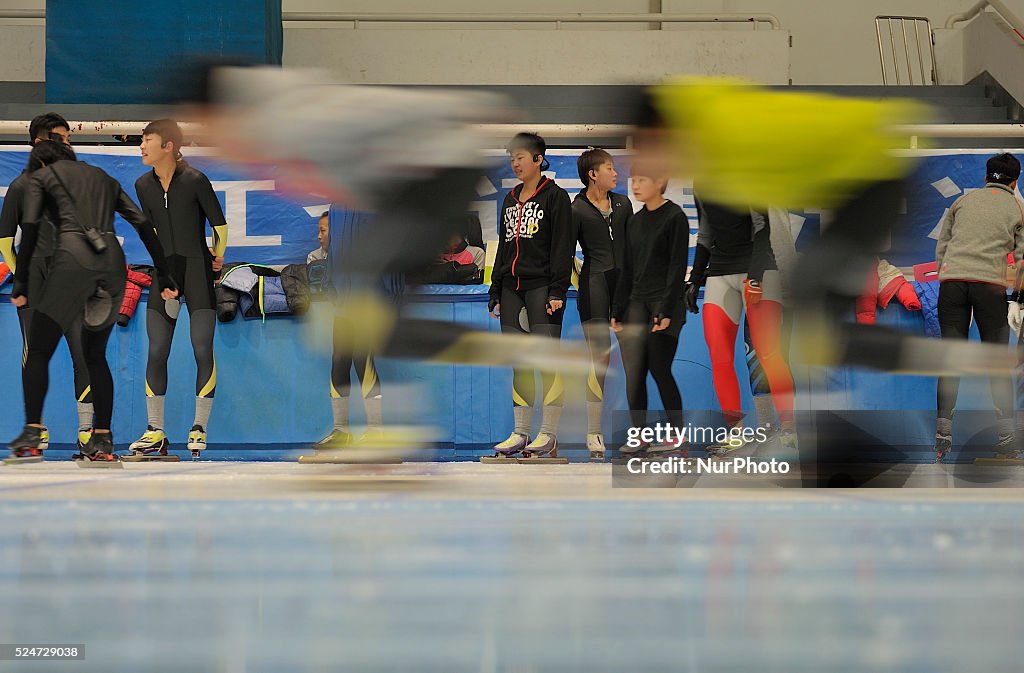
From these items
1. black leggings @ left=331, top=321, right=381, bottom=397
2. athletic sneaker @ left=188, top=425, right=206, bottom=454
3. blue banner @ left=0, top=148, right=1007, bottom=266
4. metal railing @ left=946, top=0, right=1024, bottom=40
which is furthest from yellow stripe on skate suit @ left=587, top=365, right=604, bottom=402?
metal railing @ left=946, top=0, right=1024, bottom=40

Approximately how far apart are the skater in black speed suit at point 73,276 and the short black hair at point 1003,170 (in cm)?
397

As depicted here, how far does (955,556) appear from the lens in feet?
4.85

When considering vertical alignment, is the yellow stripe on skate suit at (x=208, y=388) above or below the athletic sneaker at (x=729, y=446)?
above

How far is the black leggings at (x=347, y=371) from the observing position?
476 centimetres

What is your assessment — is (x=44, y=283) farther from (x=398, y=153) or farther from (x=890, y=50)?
(x=890, y=50)

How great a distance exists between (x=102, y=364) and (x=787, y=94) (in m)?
2.86

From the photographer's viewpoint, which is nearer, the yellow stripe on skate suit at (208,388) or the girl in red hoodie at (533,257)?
the girl in red hoodie at (533,257)

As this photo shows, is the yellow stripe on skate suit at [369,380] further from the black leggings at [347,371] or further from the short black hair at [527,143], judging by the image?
the short black hair at [527,143]

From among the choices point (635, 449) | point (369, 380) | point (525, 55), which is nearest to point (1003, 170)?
point (635, 449)

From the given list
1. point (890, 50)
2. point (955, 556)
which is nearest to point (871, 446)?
point (955, 556)

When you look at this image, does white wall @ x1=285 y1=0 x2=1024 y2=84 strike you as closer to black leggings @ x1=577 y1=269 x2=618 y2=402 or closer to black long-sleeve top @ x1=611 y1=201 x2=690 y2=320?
black leggings @ x1=577 y1=269 x2=618 y2=402

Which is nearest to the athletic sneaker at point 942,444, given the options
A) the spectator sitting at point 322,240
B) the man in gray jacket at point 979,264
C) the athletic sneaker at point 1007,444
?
the man in gray jacket at point 979,264

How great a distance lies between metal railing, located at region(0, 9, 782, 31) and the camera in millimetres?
10719

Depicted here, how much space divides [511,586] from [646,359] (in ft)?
10.3
